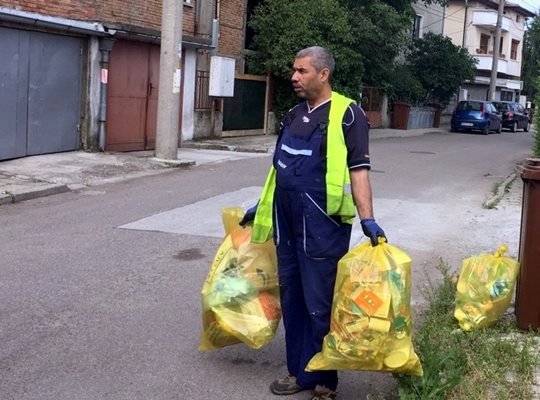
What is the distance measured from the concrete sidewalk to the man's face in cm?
698

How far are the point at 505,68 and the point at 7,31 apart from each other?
151 feet

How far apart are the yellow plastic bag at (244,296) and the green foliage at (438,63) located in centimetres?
3146

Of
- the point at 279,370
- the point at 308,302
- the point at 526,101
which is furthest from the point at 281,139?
the point at 526,101

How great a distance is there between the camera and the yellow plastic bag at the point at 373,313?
11.9 feet

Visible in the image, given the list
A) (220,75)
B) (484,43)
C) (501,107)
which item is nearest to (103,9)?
(220,75)

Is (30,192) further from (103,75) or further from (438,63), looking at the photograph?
(438,63)

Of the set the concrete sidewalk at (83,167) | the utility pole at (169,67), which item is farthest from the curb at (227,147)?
the utility pole at (169,67)

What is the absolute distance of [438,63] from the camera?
34.3 metres

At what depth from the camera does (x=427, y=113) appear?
36.2 m

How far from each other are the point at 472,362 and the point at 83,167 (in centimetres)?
983

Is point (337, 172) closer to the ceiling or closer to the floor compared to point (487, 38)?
closer to the floor

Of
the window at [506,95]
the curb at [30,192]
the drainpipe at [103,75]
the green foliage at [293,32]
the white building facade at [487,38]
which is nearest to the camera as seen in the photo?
the curb at [30,192]

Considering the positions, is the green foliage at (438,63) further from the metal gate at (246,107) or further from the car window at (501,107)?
the metal gate at (246,107)

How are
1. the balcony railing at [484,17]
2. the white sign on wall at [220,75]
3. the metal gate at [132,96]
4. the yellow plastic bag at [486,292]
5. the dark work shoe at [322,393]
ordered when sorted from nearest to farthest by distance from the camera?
the dark work shoe at [322,393] < the yellow plastic bag at [486,292] < the metal gate at [132,96] < the white sign on wall at [220,75] < the balcony railing at [484,17]
